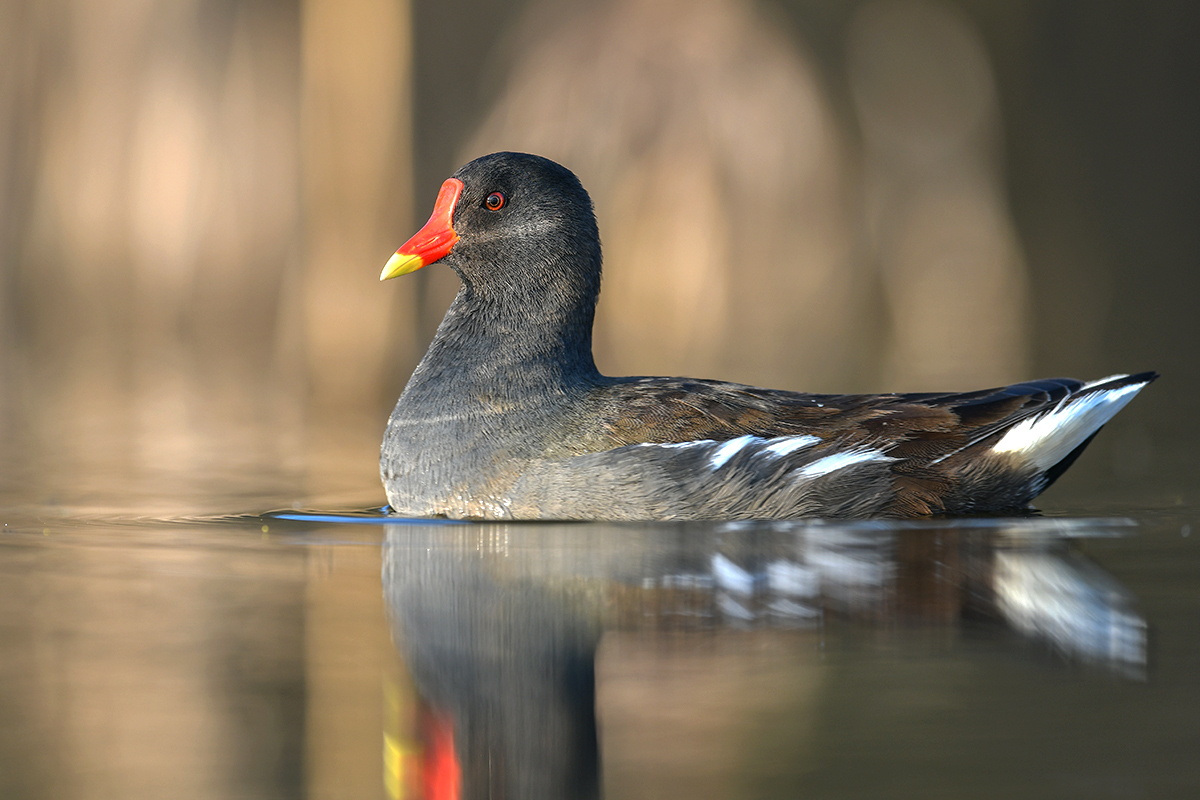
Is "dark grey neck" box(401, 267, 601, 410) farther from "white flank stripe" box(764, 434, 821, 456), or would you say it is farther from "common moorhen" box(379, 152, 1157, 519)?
"white flank stripe" box(764, 434, 821, 456)

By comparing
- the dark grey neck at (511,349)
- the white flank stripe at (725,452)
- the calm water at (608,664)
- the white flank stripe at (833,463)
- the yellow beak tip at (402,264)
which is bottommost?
the calm water at (608,664)

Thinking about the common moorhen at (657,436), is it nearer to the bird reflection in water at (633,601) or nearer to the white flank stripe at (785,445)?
the white flank stripe at (785,445)

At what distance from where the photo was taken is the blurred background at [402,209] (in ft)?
40.8

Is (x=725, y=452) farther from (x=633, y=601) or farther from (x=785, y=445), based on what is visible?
(x=633, y=601)

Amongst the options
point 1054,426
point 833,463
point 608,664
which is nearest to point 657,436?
point 833,463

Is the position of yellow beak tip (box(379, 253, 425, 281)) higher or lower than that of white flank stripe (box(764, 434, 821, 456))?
higher

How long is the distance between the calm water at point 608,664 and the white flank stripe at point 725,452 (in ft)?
1.21

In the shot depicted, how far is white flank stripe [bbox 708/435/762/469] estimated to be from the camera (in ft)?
19.3

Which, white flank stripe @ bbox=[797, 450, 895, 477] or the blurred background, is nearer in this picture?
white flank stripe @ bbox=[797, 450, 895, 477]

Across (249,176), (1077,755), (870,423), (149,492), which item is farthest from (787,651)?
(249,176)

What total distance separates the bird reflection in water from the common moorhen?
0.20 m

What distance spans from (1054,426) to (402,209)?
29.1ft

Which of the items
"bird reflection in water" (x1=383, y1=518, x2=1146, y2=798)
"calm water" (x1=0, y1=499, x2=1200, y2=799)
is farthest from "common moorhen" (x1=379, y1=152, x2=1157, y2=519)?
"calm water" (x1=0, y1=499, x2=1200, y2=799)

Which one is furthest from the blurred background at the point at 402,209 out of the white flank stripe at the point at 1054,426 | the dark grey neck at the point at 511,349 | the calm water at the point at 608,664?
the calm water at the point at 608,664
